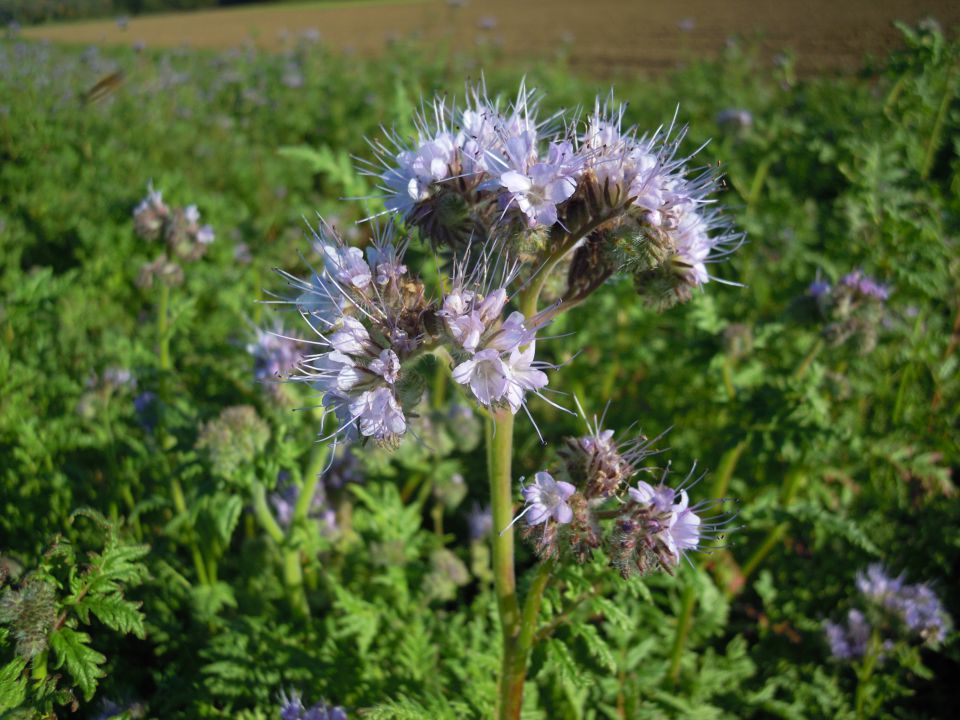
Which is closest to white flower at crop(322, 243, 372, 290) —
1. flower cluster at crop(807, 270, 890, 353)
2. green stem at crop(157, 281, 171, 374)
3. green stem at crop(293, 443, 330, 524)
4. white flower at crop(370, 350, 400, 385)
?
white flower at crop(370, 350, 400, 385)

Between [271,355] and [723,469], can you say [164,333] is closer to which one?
[271,355]

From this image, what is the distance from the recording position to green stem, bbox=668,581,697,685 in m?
3.05

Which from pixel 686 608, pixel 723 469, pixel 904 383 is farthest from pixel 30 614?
pixel 904 383

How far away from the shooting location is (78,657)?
6.04 ft

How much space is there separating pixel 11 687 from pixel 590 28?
25.2 metres

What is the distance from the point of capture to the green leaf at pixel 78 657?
1813 mm

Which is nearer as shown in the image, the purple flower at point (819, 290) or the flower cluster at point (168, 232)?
the purple flower at point (819, 290)

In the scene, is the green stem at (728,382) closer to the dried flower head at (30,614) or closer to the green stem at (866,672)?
the green stem at (866,672)

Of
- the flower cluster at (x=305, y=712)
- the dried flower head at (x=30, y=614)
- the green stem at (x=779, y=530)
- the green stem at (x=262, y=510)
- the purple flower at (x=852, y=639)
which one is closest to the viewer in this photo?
the dried flower head at (x=30, y=614)

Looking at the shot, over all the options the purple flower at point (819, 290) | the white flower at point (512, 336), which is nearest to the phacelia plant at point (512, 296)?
the white flower at point (512, 336)

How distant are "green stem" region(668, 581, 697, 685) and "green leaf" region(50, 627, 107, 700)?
7.36 feet

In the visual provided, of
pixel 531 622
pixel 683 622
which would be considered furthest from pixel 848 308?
pixel 531 622

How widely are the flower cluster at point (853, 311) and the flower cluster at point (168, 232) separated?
313 cm

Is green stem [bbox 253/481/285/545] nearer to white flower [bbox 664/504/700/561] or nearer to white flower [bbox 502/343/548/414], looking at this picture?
white flower [bbox 502/343/548/414]
